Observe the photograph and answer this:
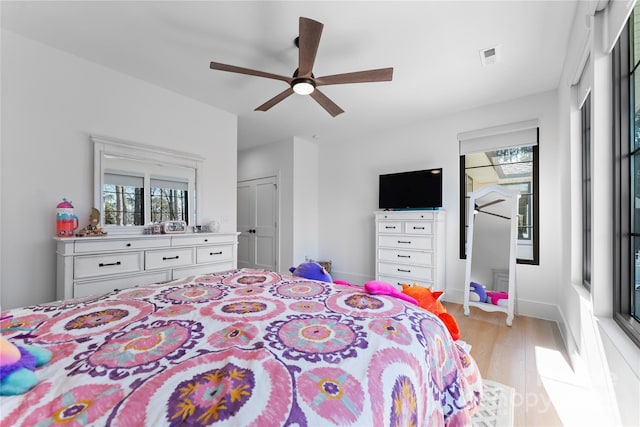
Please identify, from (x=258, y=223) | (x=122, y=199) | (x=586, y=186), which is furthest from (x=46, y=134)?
(x=586, y=186)

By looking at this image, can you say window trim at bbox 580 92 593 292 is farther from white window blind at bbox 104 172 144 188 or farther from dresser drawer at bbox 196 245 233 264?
white window blind at bbox 104 172 144 188

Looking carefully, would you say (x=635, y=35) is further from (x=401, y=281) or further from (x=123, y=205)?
(x=123, y=205)

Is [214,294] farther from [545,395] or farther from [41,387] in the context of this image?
[545,395]

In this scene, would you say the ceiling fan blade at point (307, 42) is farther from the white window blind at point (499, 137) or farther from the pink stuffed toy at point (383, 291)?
the white window blind at point (499, 137)

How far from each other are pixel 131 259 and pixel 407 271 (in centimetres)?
313

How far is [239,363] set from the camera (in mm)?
729

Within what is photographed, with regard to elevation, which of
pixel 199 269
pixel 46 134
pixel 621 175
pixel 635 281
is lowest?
pixel 199 269

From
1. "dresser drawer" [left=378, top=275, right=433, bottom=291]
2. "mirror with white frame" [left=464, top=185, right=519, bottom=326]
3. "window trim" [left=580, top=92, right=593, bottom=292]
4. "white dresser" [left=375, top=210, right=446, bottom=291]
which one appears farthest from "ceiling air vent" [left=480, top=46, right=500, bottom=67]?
"dresser drawer" [left=378, top=275, right=433, bottom=291]

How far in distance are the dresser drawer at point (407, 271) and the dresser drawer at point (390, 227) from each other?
0.47 metres

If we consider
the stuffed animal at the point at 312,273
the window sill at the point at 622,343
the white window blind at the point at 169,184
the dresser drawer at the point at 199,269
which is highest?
the white window blind at the point at 169,184

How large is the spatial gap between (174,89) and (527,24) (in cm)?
332

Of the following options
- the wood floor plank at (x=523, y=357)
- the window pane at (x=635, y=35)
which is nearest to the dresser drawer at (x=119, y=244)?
the wood floor plank at (x=523, y=357)

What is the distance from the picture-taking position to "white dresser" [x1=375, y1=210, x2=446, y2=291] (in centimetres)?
341

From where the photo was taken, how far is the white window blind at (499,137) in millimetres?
3111
